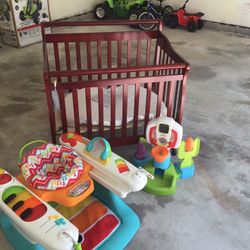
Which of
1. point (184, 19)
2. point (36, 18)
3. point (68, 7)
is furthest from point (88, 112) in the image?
point (68, 7)

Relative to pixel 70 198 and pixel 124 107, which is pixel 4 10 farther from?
pixel 70 198

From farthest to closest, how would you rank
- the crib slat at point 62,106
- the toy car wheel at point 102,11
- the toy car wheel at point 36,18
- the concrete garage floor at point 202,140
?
the toy car wheel at point 102,11
the toy car wheel at point 36,18
the crib slat at point 62,106
the concrete garage floor at point 202,140

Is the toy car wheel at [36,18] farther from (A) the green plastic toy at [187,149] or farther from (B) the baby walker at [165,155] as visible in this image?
(A) the green plastic toy at [187,149]

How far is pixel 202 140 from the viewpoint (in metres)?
2.16

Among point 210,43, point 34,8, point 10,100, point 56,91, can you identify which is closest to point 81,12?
point 34,8

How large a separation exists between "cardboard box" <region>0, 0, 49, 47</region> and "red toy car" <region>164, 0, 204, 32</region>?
71.2 inches

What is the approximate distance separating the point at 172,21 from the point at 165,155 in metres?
3.36

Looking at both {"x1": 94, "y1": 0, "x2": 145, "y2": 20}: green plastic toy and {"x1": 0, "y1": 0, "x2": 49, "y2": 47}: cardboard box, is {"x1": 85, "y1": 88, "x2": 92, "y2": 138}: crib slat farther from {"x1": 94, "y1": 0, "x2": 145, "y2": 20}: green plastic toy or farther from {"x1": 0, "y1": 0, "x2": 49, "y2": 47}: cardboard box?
{"x1": 94, "y1": 0, "x2": 145, "y2": 20}: green plastic toy

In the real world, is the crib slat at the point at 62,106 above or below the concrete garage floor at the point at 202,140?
above

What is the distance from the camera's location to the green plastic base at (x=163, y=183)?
1691 millimetres

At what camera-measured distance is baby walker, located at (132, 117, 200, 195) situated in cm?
165

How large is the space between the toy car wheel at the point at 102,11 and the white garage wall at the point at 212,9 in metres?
0.25

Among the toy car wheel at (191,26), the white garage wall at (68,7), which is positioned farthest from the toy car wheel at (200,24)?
the white garage wall at (68,7)

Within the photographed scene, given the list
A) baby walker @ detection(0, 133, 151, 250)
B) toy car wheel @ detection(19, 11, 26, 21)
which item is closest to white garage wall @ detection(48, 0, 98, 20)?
toy car wheel @ detection(19, 11, 26, 21)
